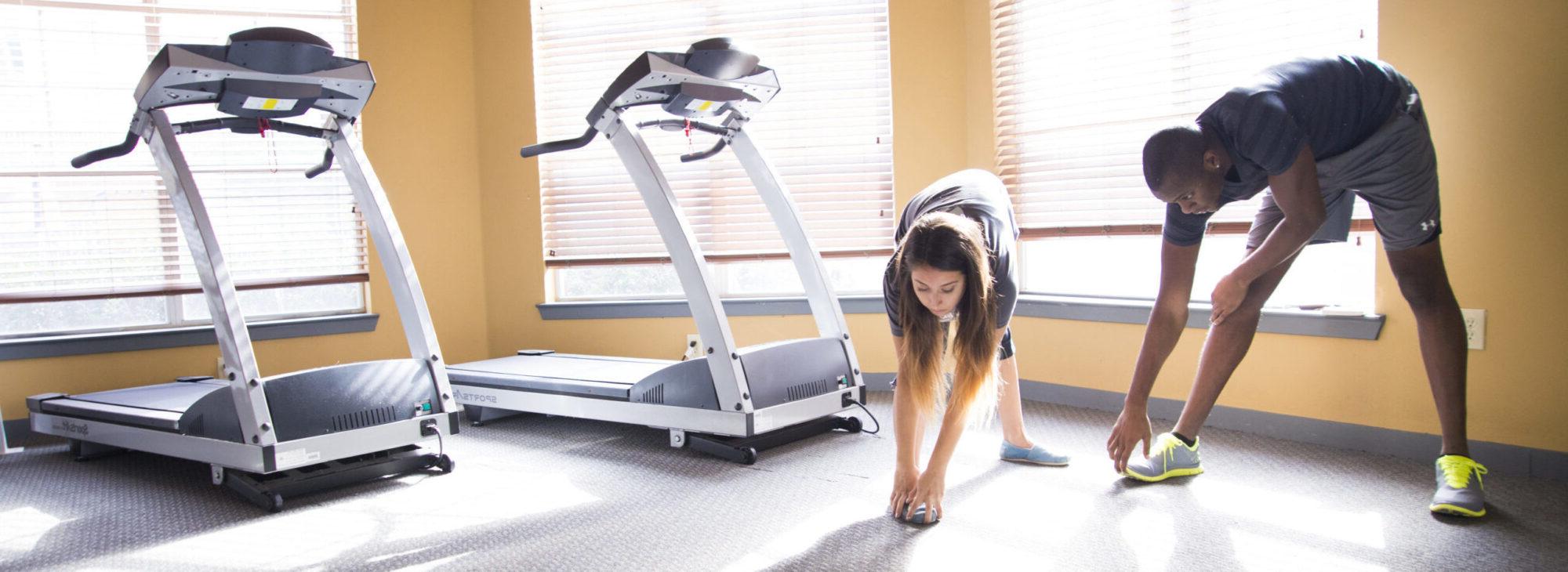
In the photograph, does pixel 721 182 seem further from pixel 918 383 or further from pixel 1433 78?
pixel 1433 78

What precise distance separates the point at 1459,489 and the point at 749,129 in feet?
8.87

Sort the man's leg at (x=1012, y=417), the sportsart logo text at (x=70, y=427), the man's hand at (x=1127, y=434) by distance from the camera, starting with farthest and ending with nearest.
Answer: the sportsart logo text at (x=70, y=427) → the man's leg at (x=1012, y=417) → the man's hand at (x=1127, y=434)

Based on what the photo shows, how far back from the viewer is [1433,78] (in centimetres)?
264

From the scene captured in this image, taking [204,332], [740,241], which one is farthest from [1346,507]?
[204,332]

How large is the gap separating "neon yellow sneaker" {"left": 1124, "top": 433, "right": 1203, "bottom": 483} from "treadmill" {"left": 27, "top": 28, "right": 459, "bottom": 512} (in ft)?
6.67

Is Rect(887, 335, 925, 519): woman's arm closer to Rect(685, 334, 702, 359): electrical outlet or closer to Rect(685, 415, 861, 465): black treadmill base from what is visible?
Rect(685, 415, 861, 465): black treadmill base

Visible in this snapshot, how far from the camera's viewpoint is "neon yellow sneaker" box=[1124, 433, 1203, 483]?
8.41ft

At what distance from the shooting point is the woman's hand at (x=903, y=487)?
226 cm

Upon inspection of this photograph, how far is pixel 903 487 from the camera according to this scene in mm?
2271

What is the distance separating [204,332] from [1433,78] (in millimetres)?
4439

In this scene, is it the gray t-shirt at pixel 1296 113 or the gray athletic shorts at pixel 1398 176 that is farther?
the gray athletic shorts at pixel 1398 176

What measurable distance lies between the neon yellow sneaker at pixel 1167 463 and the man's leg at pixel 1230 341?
5.0 inches

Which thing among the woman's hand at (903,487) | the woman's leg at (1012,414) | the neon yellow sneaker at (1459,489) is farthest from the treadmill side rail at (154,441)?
the neon yellow sneaker at (1459,489)

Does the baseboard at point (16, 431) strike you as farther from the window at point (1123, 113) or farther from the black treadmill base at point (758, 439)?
the window at point (1123, 113)
